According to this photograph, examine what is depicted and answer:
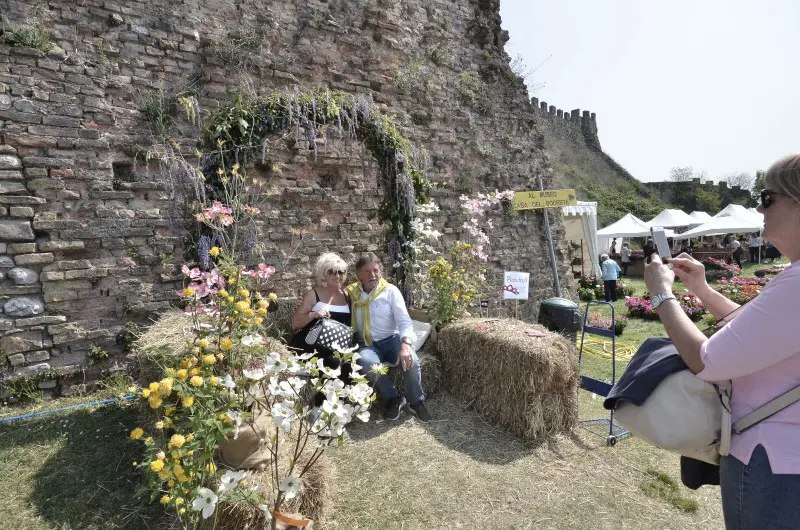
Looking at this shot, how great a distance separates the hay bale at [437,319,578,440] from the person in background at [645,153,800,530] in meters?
2.44

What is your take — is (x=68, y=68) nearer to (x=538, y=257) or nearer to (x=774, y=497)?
(x=774, y=497)

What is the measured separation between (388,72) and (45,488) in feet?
20.8

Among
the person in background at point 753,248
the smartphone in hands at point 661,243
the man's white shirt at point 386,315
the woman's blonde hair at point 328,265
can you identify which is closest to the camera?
the smartphone in hands at point 661,243

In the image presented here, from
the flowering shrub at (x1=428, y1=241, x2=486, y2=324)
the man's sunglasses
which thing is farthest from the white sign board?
the man's sunglasses

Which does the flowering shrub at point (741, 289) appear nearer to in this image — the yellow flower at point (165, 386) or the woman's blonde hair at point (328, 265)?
the woman's blonde hair at point (328, 265)

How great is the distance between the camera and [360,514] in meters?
2.85

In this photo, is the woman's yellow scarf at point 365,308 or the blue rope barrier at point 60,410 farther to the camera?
the woman's yellow scarf at point 365,308

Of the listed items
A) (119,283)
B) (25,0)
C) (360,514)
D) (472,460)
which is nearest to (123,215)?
(119,283)

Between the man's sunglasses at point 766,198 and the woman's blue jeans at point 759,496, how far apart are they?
0.78 m

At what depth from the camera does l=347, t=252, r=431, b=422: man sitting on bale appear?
13.4ft

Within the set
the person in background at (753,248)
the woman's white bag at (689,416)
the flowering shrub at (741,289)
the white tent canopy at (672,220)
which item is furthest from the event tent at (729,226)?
the woman's white bag at (689,416)

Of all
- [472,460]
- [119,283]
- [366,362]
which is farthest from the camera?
[119,283]

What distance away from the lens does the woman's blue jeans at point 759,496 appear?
4.24 feet

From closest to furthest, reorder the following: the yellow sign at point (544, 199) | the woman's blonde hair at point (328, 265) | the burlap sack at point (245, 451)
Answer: the burlap sack at point (245, 451), the woman's blonde hair at point (328, 265), the yellow sign at point (544, 199)
